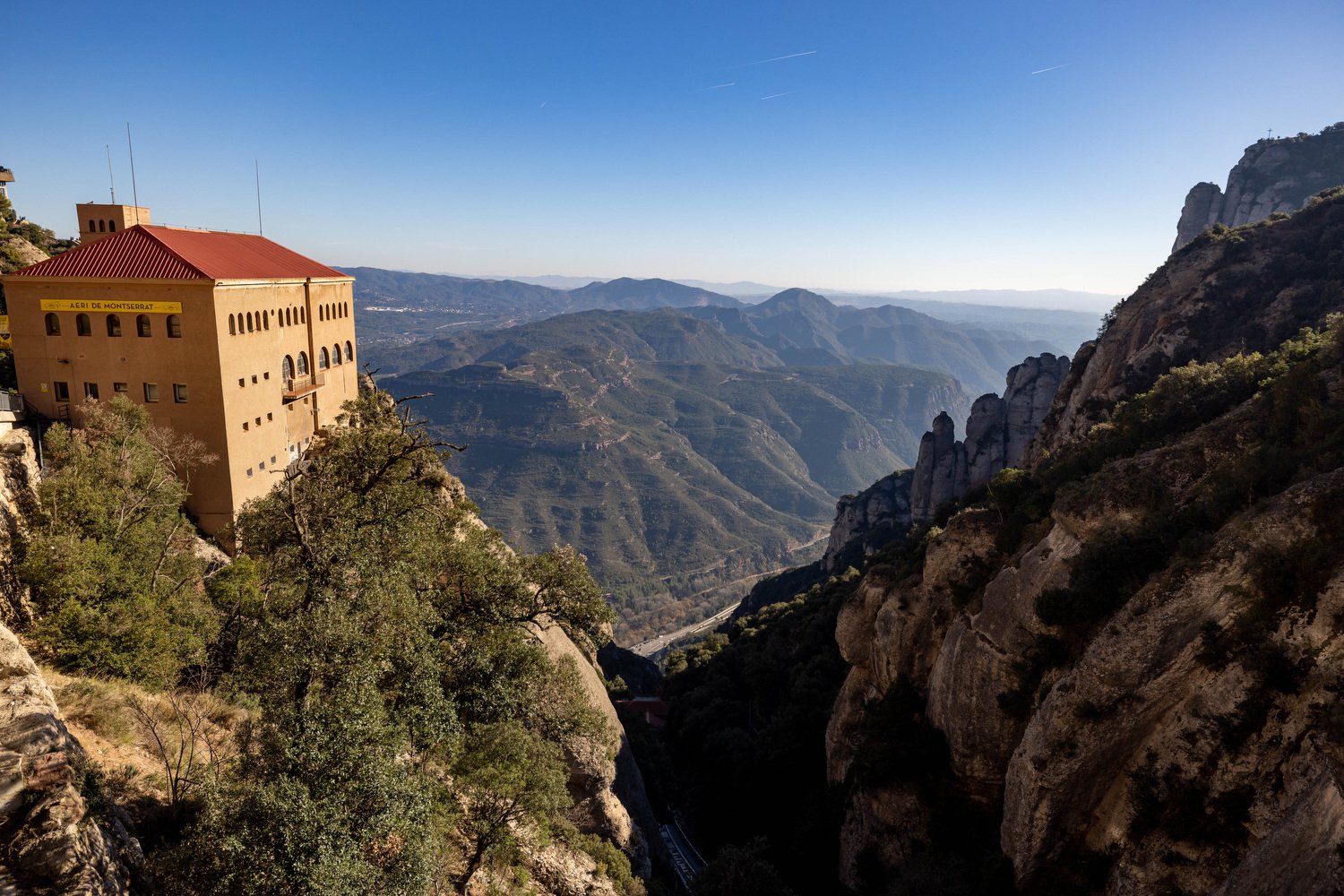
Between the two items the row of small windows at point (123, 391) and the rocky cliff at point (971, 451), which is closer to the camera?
the row of small windows at point (123, 391)

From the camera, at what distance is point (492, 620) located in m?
21.7

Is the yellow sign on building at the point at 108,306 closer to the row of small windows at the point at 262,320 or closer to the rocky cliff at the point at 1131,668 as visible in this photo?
the row of small windows at the point at 262,320

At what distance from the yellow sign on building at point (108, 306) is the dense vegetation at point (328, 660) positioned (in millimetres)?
4607

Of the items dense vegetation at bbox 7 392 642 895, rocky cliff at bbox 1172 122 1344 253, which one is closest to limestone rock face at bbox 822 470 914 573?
rocky cliff at bbox 1172 122 1344 253

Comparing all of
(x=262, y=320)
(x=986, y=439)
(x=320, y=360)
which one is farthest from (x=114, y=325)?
(x=986, y=439)

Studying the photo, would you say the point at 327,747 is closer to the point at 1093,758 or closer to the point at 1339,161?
the point at 1093,758

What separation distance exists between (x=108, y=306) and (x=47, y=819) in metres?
25.6

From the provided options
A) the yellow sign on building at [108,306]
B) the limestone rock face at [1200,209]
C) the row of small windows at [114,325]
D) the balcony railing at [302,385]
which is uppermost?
the limestone rock face at [1200,209]

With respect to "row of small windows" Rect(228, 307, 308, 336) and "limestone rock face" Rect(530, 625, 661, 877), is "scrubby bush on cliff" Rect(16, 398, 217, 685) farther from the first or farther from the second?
"limestone rock face" Rect(530, 625, 661, 877)

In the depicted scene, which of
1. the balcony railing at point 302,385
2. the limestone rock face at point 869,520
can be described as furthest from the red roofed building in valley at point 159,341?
the limestone rock face at point 869,520

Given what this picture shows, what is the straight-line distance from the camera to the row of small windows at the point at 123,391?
97.5 feet

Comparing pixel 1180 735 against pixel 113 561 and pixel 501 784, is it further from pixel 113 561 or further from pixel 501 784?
pixel 113 561

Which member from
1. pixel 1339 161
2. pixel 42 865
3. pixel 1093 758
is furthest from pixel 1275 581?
pixel 1339 161

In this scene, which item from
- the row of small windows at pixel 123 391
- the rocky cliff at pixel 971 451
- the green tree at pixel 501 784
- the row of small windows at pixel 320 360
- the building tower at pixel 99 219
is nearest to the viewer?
the green tree at pixel 501 784
